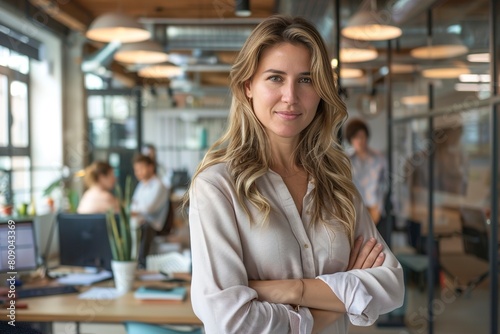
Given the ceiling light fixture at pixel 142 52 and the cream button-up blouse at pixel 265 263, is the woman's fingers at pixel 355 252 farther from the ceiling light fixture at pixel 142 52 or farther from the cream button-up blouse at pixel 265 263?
the ceiling light fixture at pixel 142 52

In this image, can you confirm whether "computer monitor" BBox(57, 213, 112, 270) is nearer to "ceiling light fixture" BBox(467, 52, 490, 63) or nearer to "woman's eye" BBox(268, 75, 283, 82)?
"woman's eye" BBox(268, 75, 283, 82)

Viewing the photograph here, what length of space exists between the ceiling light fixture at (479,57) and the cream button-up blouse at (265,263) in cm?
235

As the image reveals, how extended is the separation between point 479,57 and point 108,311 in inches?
110

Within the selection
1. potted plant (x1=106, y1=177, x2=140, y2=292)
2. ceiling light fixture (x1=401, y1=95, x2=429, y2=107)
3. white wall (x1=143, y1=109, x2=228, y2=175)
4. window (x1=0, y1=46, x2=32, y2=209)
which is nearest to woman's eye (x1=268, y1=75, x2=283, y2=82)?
potted plant (x1=106, y1=177, x2=140, y2=292)

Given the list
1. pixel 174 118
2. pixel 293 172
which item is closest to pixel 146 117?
pixel 174 118

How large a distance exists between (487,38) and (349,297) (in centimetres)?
260

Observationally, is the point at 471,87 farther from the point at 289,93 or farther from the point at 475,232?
the point at 289,93

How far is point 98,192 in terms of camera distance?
6246mm

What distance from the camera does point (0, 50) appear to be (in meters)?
5.07

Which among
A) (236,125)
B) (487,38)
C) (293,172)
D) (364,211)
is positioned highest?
(487,38)

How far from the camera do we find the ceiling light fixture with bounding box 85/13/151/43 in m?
5.39

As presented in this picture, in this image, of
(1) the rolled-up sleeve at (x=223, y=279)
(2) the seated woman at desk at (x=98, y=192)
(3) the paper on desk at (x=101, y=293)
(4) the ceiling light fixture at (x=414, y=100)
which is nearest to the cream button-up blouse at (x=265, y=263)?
(1) the rolled-up sleeve at (x=223, y=279)

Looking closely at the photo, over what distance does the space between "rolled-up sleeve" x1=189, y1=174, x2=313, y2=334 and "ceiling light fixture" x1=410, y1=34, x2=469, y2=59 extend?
3254mm

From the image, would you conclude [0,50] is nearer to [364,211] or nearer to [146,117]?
[364,211]
